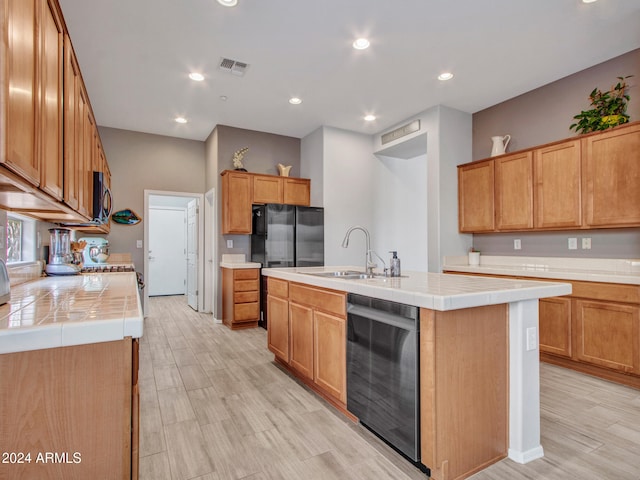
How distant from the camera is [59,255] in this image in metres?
2.85

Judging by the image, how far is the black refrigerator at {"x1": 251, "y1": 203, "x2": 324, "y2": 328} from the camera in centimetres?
500

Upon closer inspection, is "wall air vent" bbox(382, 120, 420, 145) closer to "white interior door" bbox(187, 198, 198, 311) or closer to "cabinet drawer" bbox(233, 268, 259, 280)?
"cabinet drawer" bbox(233, 268, 259, 280)

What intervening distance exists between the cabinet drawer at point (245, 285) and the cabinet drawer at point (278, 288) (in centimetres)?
162

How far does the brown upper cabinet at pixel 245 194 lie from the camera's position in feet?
16.8

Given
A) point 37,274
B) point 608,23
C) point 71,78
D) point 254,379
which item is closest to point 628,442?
point 254,379

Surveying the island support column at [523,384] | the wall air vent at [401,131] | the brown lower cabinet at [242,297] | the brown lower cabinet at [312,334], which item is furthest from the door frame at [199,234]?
the island support column at [523,384]

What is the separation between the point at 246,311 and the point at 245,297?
0.20 m

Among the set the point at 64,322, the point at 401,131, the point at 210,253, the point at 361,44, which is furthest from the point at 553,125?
the point at 210,253

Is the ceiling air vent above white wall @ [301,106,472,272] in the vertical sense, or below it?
above

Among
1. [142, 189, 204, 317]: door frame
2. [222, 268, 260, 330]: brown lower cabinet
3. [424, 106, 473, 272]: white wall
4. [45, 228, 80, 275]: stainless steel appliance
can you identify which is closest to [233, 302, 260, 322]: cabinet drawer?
[222, 268, 260, 330]: brown lower cabinet

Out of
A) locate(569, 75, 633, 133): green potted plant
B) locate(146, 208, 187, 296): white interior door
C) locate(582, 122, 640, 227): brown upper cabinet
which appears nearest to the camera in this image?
locate(582, 122, 640, 227): brown upper cabinet

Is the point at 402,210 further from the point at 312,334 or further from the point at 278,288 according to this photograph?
the point at 312,334

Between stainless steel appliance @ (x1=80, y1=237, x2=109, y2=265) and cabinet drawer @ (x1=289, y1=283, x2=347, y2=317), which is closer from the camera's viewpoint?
cabinet drawer @ (x1=289, y1=283, x2=347, y2=317)

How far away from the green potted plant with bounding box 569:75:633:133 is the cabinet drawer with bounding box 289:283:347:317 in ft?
10.1
